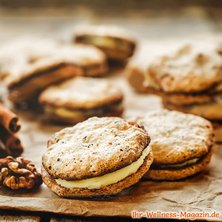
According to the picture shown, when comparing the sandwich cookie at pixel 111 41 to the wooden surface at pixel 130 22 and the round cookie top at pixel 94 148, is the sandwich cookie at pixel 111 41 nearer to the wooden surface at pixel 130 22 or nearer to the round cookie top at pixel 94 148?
the wooden surface at pixel 130 22

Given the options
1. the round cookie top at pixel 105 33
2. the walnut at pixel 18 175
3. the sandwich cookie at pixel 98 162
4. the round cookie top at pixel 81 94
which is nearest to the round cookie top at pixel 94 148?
the sandwich cookie at pixel 98 162

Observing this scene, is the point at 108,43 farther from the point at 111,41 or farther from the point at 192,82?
the point at 192,82

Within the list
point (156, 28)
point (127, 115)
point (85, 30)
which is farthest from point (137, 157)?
point (156, 28)

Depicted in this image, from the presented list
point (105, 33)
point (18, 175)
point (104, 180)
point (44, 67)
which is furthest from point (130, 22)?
point (104, 180)

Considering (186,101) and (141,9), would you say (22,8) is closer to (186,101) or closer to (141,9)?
(141,9)

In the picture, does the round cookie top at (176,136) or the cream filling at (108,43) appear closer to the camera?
the round cookie top at (176,136)

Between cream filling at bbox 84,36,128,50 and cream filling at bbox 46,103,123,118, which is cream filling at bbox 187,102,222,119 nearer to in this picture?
cream filling at bbox 46,103,123,118

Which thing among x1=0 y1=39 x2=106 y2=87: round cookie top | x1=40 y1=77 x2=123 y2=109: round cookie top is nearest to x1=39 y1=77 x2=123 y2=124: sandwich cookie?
x1=40 y1=77 x2=123 y2=109: round cookie top
